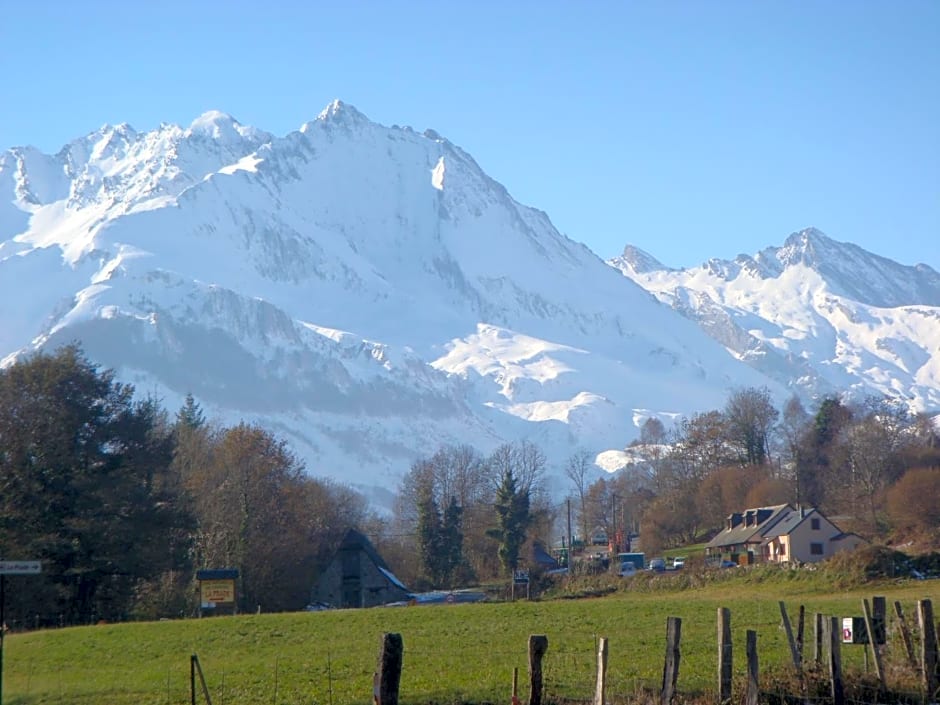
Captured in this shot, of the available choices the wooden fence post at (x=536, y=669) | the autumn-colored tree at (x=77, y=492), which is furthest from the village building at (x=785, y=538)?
the wooden fence post at (x=536, y=669)

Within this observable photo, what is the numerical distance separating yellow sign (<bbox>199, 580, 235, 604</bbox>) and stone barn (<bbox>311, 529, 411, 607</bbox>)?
81.0 feet

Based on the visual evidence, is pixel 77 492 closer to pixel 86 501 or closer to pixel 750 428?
pixel 86 501

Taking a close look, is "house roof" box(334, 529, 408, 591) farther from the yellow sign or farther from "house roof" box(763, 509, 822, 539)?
the yellow sign

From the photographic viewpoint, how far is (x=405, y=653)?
88.1 ft

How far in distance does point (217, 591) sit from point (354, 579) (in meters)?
25.8

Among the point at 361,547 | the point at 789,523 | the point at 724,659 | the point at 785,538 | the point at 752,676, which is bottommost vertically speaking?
the point at 752,676

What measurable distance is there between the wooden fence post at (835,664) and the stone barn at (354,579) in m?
51.2

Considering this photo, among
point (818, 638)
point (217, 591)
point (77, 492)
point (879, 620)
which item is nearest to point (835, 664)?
point (818, 638)

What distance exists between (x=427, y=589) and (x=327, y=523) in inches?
280

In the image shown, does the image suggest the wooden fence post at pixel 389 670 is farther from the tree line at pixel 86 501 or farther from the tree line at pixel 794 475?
the tree line at pixel 794 475

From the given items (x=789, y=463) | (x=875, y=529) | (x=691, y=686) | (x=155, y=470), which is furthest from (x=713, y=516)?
(x=691, y=686)

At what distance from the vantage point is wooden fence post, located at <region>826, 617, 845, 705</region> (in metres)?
18.6

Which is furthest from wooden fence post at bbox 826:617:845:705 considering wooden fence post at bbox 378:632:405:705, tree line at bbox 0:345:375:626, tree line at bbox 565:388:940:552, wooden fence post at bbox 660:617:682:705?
tree line at bbox 565:388:940:552

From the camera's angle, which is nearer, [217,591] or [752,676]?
[752,676]
